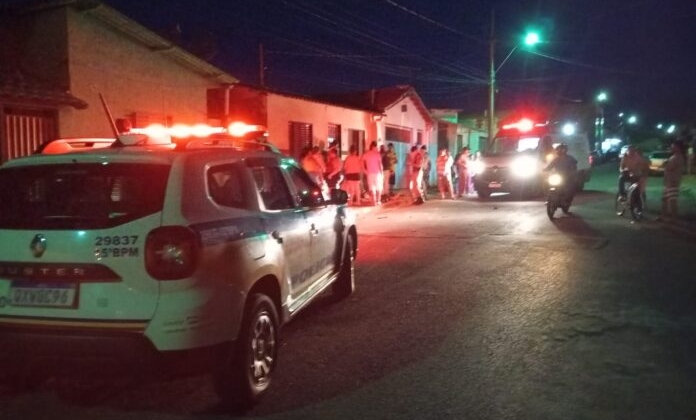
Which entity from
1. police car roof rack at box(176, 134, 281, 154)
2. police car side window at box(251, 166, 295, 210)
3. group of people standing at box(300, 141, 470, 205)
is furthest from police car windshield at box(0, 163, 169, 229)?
group of people standing at box(300, 141, 470, 205)

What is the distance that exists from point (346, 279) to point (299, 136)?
13374 mm

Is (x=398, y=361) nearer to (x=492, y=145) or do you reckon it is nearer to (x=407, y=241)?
(x=407, y=241)

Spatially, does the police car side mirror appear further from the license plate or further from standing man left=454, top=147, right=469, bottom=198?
standing man left=454, top=147, right=469, bottom=198

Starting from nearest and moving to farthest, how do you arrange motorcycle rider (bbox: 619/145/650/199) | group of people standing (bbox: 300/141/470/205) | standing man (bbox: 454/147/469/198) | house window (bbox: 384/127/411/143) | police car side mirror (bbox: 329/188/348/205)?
police car side mirror (bbox: 329/188/348/205)
motorcycle rider (bbox: 619/145/650/199)
group of people standing (bbox: 300/141/470/205)
standing man (bbox: 454/147/469/198)
house window (bbox: 384/127/411/143)

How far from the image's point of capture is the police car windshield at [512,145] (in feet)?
79.4

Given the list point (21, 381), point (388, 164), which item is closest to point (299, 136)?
point (388, 164)

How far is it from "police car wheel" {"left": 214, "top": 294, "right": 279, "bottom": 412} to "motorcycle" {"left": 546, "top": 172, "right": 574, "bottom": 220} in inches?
479

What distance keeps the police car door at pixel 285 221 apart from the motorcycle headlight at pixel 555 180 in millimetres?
11358

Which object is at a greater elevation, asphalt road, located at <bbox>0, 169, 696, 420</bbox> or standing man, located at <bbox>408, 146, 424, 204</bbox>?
standing man, located at <bbox>408, 146, 424, 204</bbox>

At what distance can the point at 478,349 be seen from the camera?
241 inches

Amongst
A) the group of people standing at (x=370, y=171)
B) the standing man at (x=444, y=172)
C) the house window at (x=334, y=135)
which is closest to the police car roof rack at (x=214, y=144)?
the group of people standing at (x=370, y=171)

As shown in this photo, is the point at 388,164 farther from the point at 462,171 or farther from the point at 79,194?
the point at 79,194

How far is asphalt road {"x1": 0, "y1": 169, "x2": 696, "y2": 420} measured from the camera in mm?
4824

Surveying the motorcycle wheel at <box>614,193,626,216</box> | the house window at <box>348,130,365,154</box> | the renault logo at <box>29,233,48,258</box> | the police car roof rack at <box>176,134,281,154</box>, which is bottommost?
the motorcycle wheel at <box>614,193,626,216</box>
